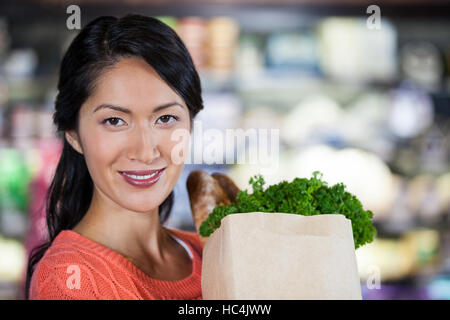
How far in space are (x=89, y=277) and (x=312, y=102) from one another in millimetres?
2734

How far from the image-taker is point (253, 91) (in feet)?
12.4

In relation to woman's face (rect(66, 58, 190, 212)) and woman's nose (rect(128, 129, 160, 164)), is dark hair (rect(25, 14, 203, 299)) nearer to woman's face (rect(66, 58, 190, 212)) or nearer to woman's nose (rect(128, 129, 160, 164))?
woman's face (rect(66, 58, 190, 212))

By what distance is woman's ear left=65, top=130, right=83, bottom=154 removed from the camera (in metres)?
1.31

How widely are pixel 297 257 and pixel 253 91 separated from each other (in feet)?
9.72

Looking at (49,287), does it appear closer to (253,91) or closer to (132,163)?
(132,163)

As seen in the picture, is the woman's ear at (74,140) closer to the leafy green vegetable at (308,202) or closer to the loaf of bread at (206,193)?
the loaf of bread at (206,193)

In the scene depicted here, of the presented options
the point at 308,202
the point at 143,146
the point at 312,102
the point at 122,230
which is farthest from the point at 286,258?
the point at 312,102

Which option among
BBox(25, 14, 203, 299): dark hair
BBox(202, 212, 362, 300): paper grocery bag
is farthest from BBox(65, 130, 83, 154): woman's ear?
BBox(202, 212, 362, 300): paper grocery bag

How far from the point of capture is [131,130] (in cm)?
117

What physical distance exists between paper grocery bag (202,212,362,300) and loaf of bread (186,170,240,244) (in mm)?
413

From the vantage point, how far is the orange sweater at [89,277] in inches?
44.4
